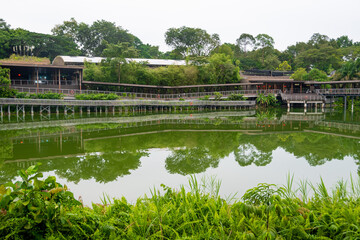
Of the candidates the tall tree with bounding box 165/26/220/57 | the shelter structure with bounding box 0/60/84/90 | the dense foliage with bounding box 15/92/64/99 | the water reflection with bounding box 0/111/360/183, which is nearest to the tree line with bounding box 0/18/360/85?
the tall tree with bounding box 165/26/220/57

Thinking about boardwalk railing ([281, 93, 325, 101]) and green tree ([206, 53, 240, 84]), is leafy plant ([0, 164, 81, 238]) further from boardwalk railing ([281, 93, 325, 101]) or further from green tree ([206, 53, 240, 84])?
green tree ([206, 53, 240, 84])

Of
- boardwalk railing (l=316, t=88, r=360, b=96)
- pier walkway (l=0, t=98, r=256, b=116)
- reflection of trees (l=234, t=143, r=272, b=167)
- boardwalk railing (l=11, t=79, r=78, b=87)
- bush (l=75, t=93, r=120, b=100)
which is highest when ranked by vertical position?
boardwalk railing (l=11, t=79, r=78, b=87)

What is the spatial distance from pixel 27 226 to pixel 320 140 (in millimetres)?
16072

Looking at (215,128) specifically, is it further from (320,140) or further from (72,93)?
(72,93)

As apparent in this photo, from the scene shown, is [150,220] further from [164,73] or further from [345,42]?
[345,42]

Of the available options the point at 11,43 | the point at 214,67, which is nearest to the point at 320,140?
the point at 214,67

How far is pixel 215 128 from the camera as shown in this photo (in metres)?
21.3

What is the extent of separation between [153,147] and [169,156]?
2.30 meters

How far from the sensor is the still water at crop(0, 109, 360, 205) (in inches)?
348

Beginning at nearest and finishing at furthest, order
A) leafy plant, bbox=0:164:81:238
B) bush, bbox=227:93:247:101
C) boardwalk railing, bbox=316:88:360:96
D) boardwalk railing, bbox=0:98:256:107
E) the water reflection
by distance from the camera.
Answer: leafy plant, bbox=0:164:81:238
the water reflection
boardwalk railing, bbox=0:98:256:107
boardwalk railing, bbox=316:88:360:96
bush, bbox=227:93:247:101

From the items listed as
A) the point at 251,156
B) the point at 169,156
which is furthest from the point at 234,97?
the point at 169,156

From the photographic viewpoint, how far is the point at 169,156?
1241cm

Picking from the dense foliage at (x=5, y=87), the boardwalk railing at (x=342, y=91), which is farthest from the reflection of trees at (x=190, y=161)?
the boardwalk railing at (x=342, y=91)

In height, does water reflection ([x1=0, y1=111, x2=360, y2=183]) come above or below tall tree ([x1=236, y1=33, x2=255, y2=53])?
below
